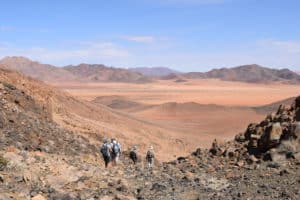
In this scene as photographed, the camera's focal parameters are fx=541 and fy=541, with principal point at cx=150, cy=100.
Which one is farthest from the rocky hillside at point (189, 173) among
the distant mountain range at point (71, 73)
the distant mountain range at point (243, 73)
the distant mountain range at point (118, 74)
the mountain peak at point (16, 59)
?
the mountain peak at point (16, 59)

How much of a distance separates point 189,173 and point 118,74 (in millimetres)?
143315

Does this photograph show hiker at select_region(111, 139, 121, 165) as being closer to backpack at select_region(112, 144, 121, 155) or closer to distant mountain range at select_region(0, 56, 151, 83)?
backpack at select_region(112, 144, 121, 155)


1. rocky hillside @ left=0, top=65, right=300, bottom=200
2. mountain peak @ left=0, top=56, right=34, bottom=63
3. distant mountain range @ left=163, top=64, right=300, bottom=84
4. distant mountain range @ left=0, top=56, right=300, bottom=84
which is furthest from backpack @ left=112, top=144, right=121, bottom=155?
mountain peak @ left=0, top=56, right=34, bottom=63

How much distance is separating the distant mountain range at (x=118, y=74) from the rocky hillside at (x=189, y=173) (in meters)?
123

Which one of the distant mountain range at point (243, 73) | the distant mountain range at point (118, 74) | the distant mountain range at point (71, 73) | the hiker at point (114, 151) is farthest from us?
the distant mountain range at point (243, 73)

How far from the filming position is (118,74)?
154 metres

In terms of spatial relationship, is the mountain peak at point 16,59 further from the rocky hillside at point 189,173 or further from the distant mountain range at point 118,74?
the rocky hillside at point 189,173

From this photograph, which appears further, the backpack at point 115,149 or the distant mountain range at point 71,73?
the distant mountain range at point 71,73

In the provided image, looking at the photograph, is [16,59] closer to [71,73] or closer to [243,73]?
[71,73]

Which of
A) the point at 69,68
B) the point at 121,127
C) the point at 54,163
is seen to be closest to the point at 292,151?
the point at 54,163

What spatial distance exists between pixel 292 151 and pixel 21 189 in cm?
536

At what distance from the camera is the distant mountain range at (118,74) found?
14150 cm

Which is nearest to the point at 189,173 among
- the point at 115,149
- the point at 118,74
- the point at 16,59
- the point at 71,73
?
the point at 115,149

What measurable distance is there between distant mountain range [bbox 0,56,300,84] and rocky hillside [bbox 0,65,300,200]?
402 feet
